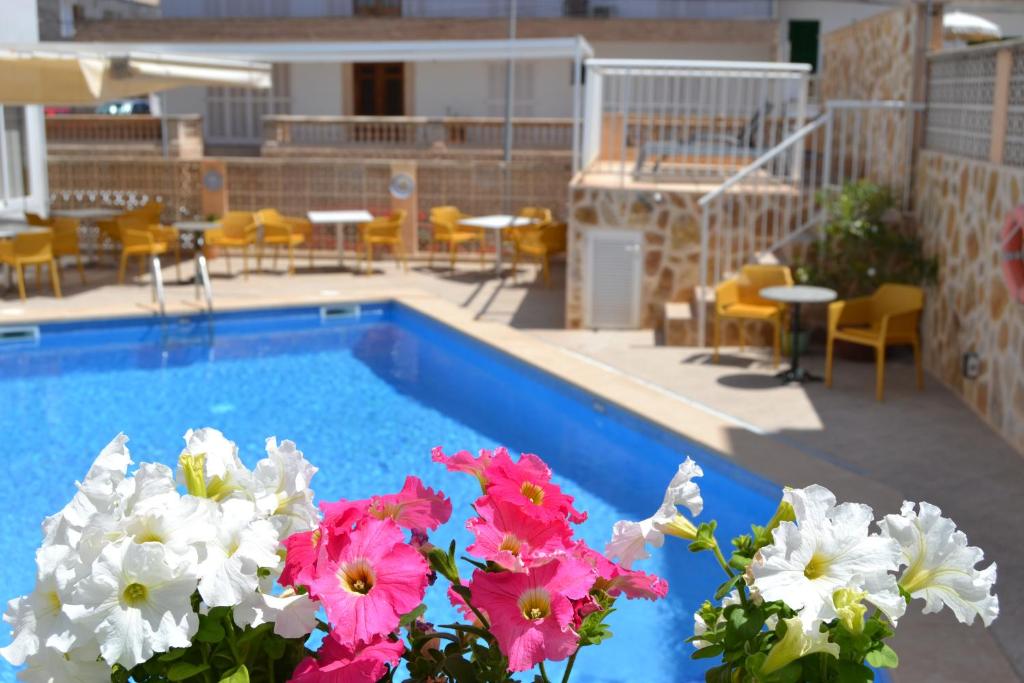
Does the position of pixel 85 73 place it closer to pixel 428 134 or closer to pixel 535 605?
pixel 535 605

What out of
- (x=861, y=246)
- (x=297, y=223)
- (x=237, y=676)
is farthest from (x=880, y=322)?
(x=297, y=223)

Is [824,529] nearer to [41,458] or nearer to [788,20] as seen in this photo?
[41,458]

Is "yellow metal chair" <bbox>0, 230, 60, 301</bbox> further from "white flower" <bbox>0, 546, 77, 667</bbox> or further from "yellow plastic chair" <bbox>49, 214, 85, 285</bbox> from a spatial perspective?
"white flower" <bbox>0, 546, 77, 667</bbox>

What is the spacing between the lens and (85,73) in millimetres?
10453

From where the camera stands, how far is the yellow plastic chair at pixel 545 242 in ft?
42.8

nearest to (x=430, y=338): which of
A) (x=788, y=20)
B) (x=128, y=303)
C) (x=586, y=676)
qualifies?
(x=128, y=303)

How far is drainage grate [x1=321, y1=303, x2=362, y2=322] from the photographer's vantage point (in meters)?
12.4

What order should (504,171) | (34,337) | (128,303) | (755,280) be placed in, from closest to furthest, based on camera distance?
1. (755,280)
2. (34,337)
3. (128,303)
4. (504,171)

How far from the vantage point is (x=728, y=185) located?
994cm

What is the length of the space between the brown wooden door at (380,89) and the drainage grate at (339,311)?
1612 centimetres

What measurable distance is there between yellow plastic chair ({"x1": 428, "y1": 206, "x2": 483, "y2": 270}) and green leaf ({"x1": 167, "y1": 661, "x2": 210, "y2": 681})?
41.7ft

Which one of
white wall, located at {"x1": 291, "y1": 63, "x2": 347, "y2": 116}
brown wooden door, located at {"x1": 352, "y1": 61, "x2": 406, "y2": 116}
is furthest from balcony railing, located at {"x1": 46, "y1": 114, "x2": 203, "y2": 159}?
brown wooden door, located at {"x1": 352, "y1": 61, "x2": 406, "y2": 116}

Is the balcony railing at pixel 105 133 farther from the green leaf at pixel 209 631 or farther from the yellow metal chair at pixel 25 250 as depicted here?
the green leaf at pixel 209 631

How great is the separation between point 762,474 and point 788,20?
22.4m
